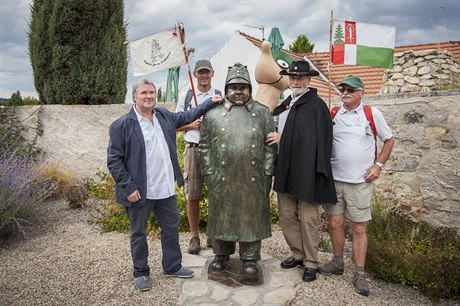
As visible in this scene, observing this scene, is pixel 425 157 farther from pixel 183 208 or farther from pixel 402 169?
pixel 183 208

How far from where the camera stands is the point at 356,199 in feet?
11.9

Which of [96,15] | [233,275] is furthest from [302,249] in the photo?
[96,15]

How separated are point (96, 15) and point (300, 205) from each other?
619 cm

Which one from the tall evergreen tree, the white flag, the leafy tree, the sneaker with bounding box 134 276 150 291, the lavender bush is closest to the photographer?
the sneaker with bounding box 134 276 150 291

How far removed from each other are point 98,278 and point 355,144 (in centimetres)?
274

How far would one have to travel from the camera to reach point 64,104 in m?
8.11

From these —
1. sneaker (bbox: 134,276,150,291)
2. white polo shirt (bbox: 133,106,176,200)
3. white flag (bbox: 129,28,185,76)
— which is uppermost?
white flag (bbox: 129,28,185,76)

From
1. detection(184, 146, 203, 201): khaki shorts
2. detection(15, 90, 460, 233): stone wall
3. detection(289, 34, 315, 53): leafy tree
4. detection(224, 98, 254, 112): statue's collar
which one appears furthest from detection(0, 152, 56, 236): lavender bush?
detection(289, 34, 315, 53): leafy tree

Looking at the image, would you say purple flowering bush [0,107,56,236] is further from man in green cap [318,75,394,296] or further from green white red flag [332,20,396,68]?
green white red flag [332,20,396,68]

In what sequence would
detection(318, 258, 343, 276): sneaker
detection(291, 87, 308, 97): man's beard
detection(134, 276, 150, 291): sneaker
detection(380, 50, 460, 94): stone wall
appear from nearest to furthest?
detection(134, 276, 150, 291): sneaker, detection(291, 87, 308, 97): man's beard, detection(318, 258, 343, 276): sneaker, detection(380, 50, 460, 94): stone wall

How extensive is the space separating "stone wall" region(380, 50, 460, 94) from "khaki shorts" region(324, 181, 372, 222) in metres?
3.51

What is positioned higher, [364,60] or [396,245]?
[364,60]

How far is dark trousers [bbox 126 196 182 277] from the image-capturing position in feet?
11.8

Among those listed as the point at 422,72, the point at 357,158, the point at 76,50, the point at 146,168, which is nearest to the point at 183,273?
the point at 146,168
